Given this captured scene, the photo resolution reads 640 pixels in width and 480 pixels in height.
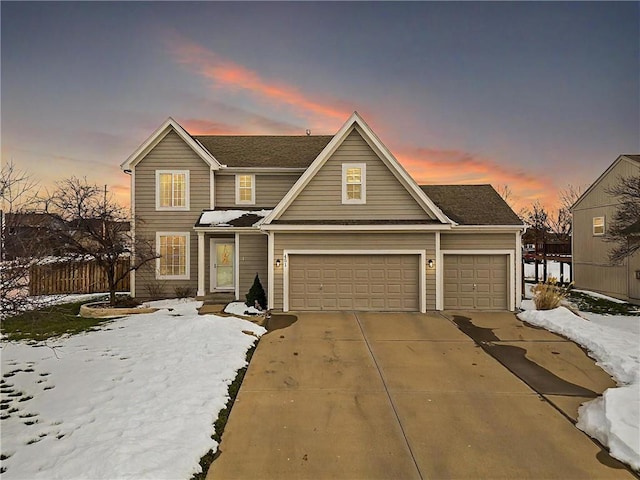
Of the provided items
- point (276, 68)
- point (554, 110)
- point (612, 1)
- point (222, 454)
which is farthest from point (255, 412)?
point (554, 110)

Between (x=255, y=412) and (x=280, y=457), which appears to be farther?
(x=255, y=412)

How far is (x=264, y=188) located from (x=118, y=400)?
37.0ft

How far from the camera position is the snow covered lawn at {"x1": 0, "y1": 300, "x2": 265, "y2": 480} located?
3.67 m

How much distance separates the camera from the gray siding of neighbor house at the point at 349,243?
11.9 metres

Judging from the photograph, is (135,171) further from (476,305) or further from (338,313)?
(476,305)

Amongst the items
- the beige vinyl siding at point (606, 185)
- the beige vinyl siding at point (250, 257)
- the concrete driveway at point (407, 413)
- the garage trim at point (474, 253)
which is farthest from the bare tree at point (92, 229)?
the beige vinyl siding at point (606, 185)

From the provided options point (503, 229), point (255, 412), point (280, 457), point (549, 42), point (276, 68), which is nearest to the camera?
point (280, 457)

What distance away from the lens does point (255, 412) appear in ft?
16.7

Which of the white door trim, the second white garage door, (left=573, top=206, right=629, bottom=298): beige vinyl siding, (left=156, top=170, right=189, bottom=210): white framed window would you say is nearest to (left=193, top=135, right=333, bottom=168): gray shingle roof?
(left=156, top=170, right=189, bottom=210): white framed window

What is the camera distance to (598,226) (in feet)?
61.1

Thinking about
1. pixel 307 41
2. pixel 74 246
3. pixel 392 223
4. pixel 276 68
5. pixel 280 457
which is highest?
pixel 307 41

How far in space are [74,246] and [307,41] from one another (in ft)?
41.7

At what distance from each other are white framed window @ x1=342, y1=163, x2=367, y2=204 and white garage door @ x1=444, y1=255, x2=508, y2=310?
3.95m

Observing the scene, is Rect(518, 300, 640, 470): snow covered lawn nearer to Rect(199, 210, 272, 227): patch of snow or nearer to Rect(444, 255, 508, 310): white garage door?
Rect(444, 255, 508, 310): white garage door
